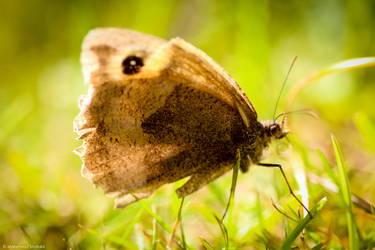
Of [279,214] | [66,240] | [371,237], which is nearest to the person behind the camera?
[371,237]

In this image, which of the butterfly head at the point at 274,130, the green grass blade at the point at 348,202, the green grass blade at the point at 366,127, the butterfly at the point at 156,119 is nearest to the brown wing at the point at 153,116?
the butterfly at the point at 156,119

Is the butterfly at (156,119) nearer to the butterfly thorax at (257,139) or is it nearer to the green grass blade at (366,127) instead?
the butterfly thorax at (257,139)

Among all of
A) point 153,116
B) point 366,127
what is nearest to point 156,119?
point 153,116

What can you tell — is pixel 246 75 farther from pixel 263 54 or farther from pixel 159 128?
pixel 159 128

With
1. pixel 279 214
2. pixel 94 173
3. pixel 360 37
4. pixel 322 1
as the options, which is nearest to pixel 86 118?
pixel 94 173

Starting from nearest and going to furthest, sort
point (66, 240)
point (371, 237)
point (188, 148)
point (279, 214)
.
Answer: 1. point (371, 237)
2. point (279, 214)
3. point (66, 240)
4. point (188, 148)

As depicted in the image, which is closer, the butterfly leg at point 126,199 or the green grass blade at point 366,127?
the butterfly leg at point 126,199

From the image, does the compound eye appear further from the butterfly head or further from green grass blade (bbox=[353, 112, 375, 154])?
green grass blade (bbox=[353, 112, 375, 154])
